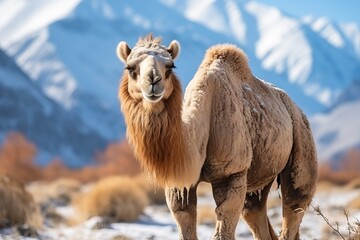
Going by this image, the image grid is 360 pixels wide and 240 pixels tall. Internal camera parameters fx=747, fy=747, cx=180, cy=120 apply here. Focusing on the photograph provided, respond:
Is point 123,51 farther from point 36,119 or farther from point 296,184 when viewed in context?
point 36,119

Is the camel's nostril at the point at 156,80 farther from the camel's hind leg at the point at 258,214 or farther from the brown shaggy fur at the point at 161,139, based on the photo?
the camel's hind leg at the point at 258,214

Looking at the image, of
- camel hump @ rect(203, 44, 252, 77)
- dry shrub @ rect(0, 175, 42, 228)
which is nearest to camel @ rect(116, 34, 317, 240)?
camel hump @ rect(203, 44, 252, 77)

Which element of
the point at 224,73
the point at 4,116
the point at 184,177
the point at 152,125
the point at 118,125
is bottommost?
the point at 184,177

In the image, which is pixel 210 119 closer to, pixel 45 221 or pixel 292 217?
pixel 292 217

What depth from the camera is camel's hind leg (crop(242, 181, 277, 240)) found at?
7.37m

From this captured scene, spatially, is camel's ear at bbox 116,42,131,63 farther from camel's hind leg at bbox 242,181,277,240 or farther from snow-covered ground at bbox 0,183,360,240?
snow-covered ground at bbox 0,183,360,240

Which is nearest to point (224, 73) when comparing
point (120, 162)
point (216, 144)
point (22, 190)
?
point (216, 144)

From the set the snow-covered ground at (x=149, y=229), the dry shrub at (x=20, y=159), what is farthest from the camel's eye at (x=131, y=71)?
the dry shrub at (x=20, y=159)

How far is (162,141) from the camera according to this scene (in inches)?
220

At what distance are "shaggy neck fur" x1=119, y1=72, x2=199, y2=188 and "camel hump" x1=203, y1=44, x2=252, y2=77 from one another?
1188 mm

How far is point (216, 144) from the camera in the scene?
5906mm

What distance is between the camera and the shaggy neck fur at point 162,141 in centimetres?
555

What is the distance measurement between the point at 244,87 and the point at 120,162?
49419 mm

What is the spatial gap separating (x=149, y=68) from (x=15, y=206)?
21.6ft
